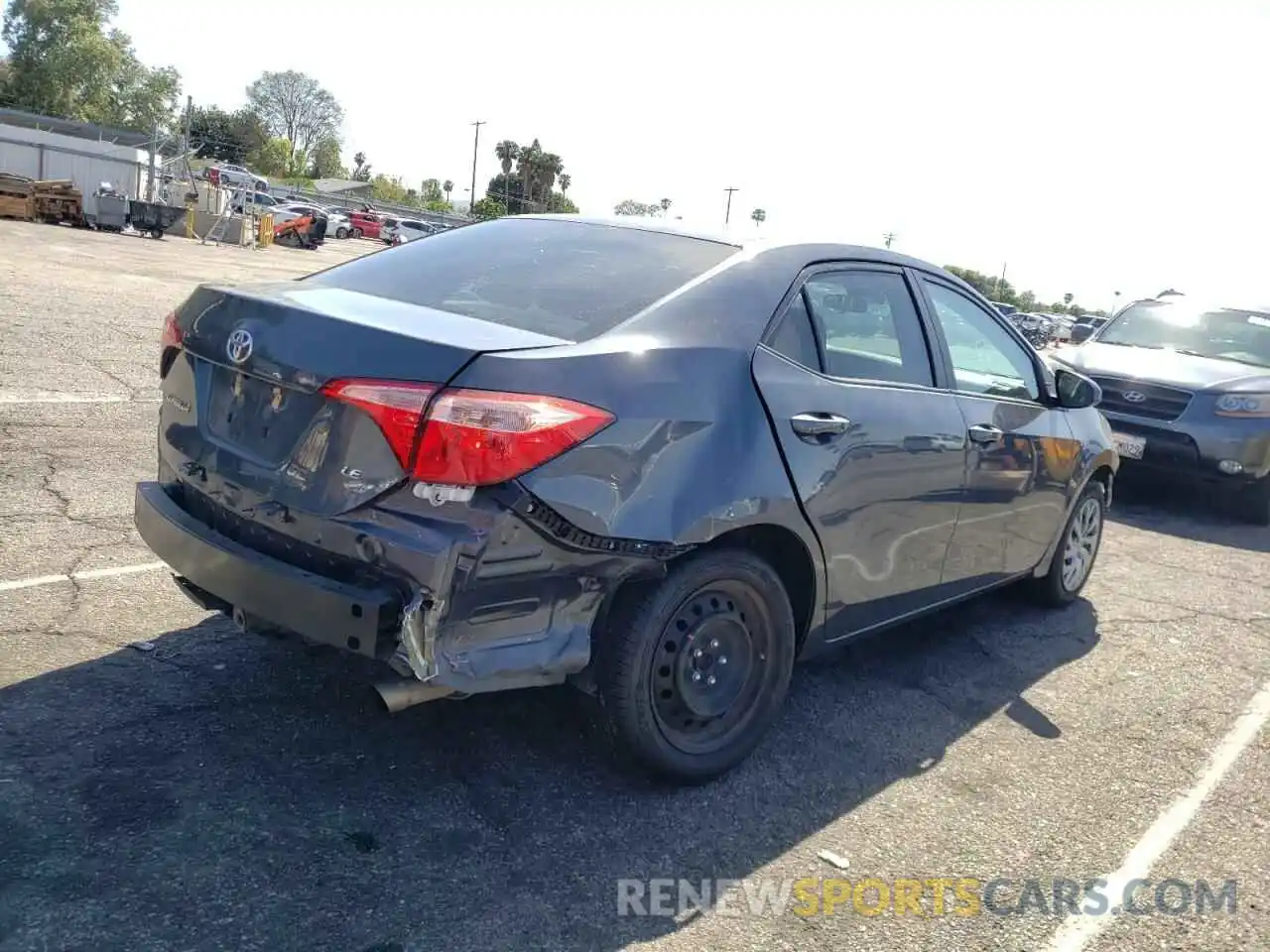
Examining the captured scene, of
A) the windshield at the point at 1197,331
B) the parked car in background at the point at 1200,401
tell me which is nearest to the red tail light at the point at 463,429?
the parked car in background at the point at 1200,401

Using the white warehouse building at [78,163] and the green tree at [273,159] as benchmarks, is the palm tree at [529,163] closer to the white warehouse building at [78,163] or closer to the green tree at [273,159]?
the green tree at [273,159]

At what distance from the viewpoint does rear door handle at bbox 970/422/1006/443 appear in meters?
4.26

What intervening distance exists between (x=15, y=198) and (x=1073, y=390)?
33.6 meters

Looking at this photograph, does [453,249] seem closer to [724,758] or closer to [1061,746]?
[724,758]

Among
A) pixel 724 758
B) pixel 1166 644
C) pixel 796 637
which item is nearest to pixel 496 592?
pixel 724 758

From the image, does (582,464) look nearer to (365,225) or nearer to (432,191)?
(365,225)

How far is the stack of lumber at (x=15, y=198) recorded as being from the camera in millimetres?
31000

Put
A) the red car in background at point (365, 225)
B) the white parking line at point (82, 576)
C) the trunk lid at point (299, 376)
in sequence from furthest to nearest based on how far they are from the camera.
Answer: the red car in background at point (365, 225), the white parking line at point (82, 576), the trunk lid at point (299, 376)

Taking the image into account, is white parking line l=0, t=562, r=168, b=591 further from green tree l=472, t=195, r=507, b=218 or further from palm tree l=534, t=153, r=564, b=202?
palm tree l=534, t=153, r=564, b=202

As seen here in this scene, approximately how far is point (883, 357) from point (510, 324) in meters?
1.49

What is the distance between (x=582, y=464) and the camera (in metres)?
2.82

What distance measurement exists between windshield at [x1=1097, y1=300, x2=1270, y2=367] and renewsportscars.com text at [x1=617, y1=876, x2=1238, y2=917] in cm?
702

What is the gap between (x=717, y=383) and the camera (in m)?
3.19

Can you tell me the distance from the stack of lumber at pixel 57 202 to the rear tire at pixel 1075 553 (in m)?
33.5
